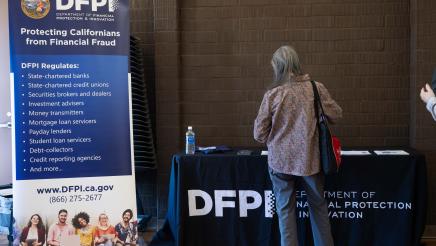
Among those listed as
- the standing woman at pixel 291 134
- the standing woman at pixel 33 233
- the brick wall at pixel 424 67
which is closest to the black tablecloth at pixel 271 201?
the standing woman at pixel 291 134

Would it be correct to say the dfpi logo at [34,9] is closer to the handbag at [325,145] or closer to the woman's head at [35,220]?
the woman's head at [35,220]

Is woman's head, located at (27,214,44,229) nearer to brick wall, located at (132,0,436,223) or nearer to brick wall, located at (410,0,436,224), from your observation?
brick wall, located at (132,0,436,223)

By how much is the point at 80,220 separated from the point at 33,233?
31 centimetres

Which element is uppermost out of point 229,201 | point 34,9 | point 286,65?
point 34,9

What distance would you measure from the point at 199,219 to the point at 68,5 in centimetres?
186

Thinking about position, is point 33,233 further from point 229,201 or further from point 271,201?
point 271,201

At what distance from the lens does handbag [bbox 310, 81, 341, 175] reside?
10.6ft

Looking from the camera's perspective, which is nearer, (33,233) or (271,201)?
(33,233)

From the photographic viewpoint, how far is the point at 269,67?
4578 millimetres

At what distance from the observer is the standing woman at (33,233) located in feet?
10.8

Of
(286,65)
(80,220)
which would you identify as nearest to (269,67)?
(286,65)

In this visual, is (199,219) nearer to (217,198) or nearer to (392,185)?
(217,198)

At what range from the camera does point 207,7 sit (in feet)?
15.1

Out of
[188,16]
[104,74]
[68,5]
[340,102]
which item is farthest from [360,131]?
[68,5]
